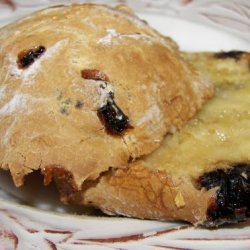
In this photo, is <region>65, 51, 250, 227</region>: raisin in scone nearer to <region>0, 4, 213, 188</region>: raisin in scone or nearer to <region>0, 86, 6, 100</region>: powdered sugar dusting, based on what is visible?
<region>0, 4, 213, 188</region>: raisin in scone

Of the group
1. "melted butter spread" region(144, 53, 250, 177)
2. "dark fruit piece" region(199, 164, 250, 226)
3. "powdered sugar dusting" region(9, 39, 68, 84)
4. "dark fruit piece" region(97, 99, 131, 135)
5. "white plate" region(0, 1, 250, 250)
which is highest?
"powdered sugar dusting" region(9, 39, 68, 84)

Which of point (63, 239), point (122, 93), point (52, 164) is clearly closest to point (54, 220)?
point (63, 239)

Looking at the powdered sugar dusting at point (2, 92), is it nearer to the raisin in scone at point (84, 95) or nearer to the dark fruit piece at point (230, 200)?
the raisin in scone at point (84, 95)

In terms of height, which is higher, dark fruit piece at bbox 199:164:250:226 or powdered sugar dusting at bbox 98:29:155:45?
powdered sugar dusting at bbox 98:29:155:45

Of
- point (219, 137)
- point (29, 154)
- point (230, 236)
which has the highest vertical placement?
point (29, 154)

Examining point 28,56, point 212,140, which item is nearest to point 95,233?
point 212,140

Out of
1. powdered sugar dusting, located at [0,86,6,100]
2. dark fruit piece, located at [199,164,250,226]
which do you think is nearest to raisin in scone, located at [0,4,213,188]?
powdered sugar dusting, located at [0,86,6,100]

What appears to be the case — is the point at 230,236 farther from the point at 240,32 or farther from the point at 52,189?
the point at 240,32
